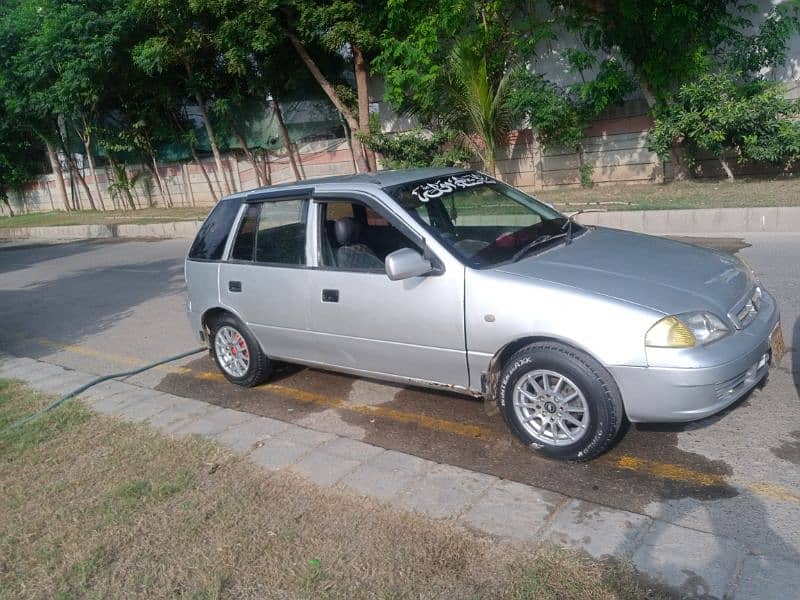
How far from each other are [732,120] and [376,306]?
1066 centimetres

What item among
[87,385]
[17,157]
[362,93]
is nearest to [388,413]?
[87,385]

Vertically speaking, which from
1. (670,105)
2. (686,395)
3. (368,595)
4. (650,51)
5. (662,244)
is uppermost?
(650,51)

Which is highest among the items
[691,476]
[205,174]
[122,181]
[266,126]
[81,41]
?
[81,41]

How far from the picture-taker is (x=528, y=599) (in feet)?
9.09

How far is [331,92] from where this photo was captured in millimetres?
18438

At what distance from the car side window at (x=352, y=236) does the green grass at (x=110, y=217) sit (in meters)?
15.3

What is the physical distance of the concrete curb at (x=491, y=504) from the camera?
284 centimetres

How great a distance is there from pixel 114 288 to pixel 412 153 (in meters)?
8.67

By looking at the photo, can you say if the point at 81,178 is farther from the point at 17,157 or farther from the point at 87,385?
the point at 87,385

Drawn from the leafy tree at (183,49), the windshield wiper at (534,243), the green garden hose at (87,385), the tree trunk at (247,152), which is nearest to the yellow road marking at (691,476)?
the windshield wiper at (534,243)

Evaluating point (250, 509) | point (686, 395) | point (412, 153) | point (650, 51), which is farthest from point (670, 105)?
point (250, 509)

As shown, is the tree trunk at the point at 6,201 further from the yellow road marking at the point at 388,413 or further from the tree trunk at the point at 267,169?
→ the yellow road marking at the point at 388,413

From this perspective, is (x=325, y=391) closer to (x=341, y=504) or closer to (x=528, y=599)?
(x=341, y=504)

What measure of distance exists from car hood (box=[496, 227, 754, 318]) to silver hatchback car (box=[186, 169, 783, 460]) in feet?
0.05
